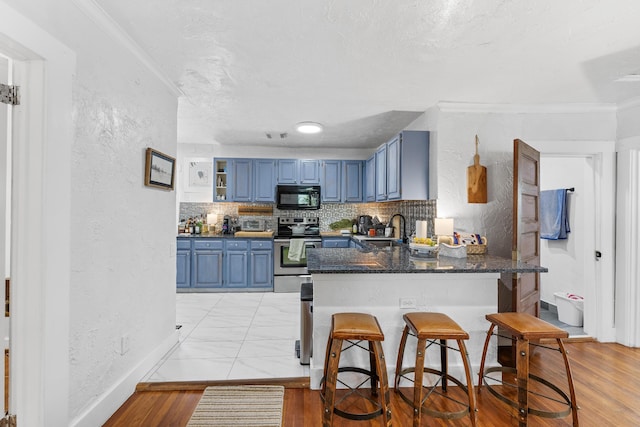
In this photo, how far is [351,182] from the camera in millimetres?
5180

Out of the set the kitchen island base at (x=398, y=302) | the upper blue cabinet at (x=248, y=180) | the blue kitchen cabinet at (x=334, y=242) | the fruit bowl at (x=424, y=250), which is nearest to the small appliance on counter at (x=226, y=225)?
the upper blue cabinet at (x=248, y=180)

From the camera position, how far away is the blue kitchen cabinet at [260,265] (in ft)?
15.3

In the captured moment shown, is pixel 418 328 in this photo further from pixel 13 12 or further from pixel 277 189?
pixel 277 189

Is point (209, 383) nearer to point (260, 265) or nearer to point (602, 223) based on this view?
point (260, 265)

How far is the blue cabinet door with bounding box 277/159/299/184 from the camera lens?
5.06m

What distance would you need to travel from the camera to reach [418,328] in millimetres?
1735

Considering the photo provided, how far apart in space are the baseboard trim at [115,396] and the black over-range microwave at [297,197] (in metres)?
2.94

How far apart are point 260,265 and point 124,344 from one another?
2.68 metres

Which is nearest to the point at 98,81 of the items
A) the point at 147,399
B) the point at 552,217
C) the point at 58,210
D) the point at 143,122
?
the point at 143,122

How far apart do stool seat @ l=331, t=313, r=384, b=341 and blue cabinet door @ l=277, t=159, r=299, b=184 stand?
11.5ft

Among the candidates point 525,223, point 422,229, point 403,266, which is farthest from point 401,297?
point 525,223

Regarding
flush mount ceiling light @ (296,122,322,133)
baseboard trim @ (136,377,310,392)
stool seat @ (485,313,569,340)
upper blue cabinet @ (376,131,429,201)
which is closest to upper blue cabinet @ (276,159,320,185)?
flush mount ceiling light @ (296,122,322,133)

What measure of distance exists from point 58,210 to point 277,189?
12.1 feet

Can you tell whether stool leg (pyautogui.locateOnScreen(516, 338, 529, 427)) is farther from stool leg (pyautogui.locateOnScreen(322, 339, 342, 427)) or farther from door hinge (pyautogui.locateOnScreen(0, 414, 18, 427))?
door hinge (pyautogui.locateOnScreen(0, 414, 18, 427))
